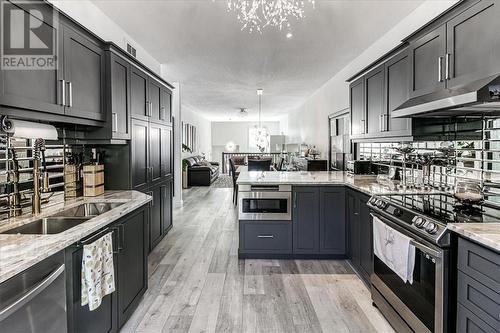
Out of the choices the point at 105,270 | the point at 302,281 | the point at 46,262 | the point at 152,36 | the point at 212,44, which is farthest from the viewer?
the point at 212,44

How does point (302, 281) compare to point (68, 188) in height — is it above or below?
below

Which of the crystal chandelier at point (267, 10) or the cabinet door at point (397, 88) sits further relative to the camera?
the crystal chandelier at point (267, 10)

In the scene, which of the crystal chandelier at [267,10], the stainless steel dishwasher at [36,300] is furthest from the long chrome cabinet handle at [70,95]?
the crystal chandelier at [267,10]

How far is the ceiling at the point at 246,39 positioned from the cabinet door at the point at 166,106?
25.3 inches

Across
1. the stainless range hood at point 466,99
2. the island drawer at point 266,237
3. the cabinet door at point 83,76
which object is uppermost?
the cabinet door at point 83,76

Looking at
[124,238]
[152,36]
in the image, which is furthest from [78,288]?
[152,36]

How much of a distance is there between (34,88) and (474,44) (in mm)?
2722

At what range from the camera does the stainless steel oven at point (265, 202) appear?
361 cm

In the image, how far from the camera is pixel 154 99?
3.90 m

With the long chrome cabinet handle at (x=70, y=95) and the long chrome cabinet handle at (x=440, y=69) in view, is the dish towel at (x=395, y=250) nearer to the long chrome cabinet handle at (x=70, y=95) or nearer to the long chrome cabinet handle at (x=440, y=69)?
the long chrome cabinet handle at (x=440, y=69)

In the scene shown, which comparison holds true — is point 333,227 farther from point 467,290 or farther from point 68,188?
point 68,188

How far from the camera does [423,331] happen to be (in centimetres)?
185

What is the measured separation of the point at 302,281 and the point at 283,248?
1.95 feet

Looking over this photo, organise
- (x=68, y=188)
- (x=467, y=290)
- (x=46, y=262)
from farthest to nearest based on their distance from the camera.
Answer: (x=68, y=188) → (x=467, y=290) → (x=46, y=262)
